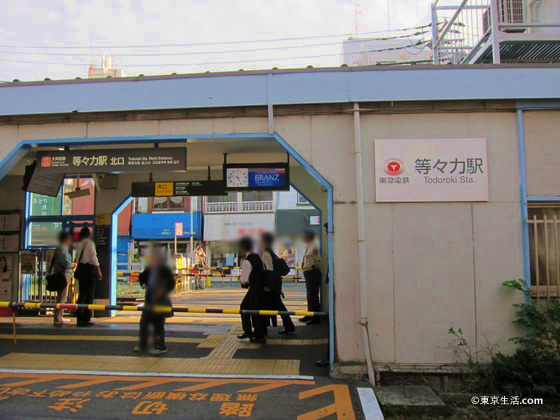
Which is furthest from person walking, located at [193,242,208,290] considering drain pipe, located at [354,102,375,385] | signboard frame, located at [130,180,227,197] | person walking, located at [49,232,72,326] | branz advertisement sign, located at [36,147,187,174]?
drain pipe, located at [354,102,375,385]

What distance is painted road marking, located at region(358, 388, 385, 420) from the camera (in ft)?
14.6

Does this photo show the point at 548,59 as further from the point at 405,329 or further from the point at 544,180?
the point at 405,329

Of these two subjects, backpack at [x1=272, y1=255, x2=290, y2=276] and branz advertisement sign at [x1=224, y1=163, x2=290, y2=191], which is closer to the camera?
branz advertisement sign at [x1=224, y1=163, x2=290, y2=191]

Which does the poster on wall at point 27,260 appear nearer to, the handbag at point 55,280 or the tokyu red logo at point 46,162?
the handbag at point 55,280

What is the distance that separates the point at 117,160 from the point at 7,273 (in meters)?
5.13

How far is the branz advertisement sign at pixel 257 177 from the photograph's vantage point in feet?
22.5

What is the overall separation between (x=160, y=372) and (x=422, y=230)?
380 centimetres

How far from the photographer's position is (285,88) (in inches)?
231

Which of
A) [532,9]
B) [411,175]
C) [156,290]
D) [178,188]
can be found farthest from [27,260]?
[532,9]

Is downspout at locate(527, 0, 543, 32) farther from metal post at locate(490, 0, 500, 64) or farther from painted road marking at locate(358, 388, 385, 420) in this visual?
painted road marking at locate(358, 388, 385, 420)

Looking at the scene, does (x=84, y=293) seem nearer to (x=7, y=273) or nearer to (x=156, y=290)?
(x=7, y=273)

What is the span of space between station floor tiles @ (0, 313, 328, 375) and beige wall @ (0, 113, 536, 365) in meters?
1.18

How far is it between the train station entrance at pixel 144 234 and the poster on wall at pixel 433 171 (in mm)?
835

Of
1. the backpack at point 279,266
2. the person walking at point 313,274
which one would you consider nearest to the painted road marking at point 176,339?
the backpack at point 279,266
